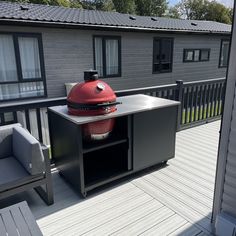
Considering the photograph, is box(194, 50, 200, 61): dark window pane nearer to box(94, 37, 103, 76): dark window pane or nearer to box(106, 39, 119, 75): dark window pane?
box(106, 39, 119, 75): dark window pane

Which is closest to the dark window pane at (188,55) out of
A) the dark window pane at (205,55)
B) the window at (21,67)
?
the dark window pane at (205,55)

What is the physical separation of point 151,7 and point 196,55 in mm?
17975

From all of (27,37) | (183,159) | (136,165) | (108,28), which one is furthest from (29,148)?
(108,28)

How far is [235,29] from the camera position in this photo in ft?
5.33

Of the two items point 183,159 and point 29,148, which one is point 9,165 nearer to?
point 29,148

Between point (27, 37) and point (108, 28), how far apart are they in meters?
2.65

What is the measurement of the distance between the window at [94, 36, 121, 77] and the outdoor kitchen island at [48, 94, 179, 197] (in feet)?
18.0

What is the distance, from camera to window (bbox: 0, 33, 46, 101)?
6797 mm

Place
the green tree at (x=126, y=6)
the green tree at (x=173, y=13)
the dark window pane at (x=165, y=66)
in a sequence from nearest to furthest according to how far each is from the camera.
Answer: the dark window pane at (x=165, y=66) < the green tree at (x=126, y=6) < the green tree at (x=173, y=13)

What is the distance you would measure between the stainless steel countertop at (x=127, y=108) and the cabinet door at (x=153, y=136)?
0.07 m

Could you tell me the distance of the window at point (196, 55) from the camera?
1097 centimetres

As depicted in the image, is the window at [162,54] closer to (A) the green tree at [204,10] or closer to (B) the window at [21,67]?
(B) the window at [21,67]

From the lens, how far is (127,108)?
9.32 feet

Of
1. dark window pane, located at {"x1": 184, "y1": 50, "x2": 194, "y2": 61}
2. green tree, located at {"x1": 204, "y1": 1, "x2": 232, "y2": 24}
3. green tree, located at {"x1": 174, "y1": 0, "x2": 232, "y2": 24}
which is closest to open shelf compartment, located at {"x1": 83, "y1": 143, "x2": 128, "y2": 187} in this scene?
dark window pane, located at {"x1": 184, "y1": 50, "x2": 194, "y2": 61}
